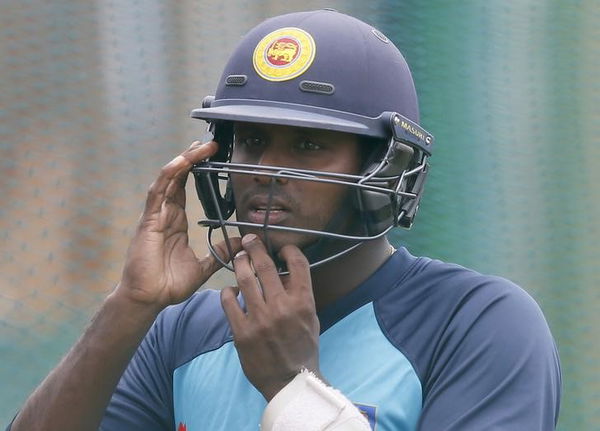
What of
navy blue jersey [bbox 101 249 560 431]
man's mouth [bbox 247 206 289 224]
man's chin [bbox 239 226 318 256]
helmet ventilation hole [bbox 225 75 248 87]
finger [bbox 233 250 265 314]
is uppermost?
helmet ventilation hole [bbox 225 75 248 87]

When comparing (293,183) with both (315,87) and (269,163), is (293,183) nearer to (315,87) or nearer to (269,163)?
(269,163)

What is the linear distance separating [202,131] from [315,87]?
4.27 feet

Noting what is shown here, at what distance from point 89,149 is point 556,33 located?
144cm

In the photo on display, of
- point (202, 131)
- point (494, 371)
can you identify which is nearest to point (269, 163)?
point (494, 371)

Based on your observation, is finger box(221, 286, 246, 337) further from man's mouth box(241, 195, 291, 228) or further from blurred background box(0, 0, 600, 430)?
blurred background box(0, 0, 600, 430)

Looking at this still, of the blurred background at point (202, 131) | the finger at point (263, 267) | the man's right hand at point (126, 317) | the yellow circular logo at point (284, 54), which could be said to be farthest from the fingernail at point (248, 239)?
the blurred background at point (202, 131)

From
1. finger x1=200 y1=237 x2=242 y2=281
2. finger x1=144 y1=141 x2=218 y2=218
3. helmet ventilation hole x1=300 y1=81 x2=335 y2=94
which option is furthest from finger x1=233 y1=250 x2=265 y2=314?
helmet ventilation hole x1=300 y1=81 x2=335 y2=94

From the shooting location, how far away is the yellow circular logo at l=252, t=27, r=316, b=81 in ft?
7.37

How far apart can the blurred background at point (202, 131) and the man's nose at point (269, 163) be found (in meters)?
1.18

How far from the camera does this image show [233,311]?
206 cm

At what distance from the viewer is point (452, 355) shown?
204cm

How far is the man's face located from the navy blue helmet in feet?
0.08

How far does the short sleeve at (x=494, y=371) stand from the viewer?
6.39 feet

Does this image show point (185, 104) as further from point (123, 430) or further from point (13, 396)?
point (123, 430)
